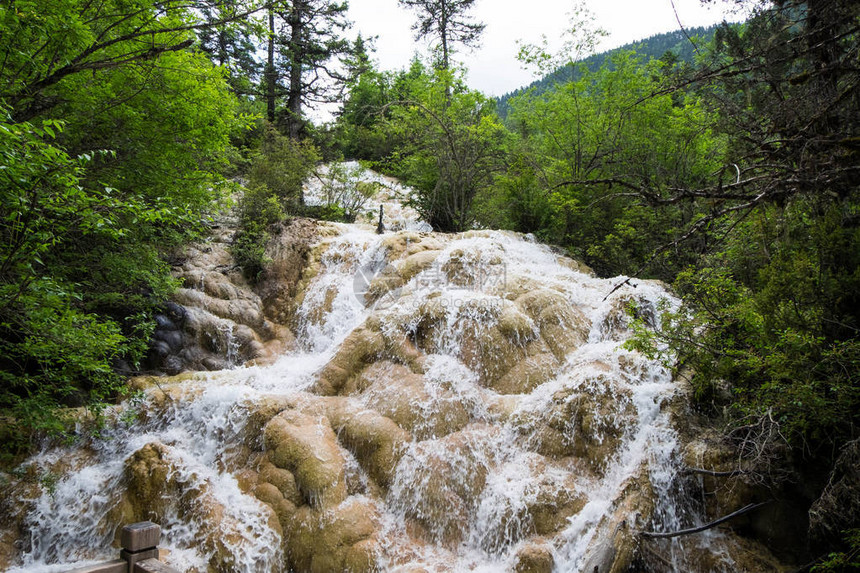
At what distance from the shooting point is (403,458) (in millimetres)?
5488

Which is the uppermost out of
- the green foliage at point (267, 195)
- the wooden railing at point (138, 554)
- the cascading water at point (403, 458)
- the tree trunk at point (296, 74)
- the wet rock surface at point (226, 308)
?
the tree trunk at point (296, 74)

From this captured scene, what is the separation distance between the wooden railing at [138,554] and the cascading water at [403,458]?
2.15m

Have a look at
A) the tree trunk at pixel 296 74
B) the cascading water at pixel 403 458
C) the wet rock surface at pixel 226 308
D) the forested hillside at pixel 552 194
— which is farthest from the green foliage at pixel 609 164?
the tree trunk at pixel 296 74

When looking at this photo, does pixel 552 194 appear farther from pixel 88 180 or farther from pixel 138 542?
pixel 138 542

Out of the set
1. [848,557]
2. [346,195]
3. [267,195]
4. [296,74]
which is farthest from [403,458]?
[296,74]

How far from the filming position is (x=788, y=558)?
11.9ft

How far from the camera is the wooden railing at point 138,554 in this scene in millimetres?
2699

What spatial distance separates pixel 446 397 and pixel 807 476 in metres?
4.04

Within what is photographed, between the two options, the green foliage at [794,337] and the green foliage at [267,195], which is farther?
the green foliage at [267,195]

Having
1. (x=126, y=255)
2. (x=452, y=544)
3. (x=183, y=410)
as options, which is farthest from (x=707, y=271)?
(x=126, y=255)

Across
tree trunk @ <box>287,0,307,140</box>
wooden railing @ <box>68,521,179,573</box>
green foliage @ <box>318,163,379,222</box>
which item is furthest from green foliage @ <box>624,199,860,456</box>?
tree trunk @ <box>287,0,307,140</box>

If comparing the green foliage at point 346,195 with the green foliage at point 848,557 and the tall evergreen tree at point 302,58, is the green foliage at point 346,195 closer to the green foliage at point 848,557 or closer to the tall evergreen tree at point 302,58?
the tall evergreen tree at point 302,58

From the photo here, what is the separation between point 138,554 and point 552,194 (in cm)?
1045

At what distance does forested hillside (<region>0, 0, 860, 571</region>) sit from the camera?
283 cm
